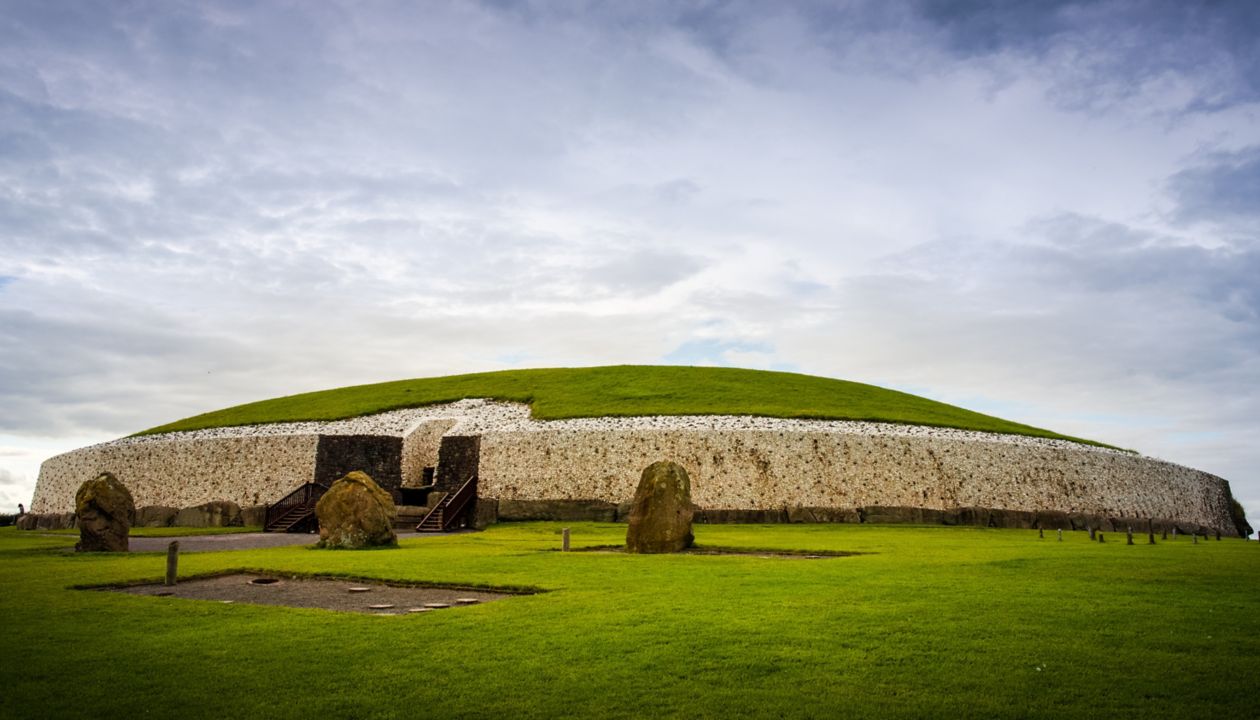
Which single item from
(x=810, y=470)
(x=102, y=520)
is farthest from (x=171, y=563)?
(x=810, y=470)

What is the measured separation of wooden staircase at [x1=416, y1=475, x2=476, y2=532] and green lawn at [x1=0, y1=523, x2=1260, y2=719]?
18080 mm

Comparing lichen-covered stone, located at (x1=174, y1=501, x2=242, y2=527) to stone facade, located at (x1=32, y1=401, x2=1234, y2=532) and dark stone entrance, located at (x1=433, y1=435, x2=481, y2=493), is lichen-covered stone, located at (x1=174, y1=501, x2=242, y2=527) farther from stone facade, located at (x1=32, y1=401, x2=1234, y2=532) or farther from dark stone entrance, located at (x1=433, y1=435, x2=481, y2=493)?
dark stone entrance, located at (x1=433, y1=435, x2=481, y2=493)

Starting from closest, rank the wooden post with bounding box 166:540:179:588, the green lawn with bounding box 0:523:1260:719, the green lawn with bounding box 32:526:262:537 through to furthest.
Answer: the green lawn with bounding box 0:523:1260:719 < the wooden post with bounding box 166:540:179:588 < the green lawn with bounding box 32:526:262:537

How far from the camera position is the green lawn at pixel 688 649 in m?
7.02

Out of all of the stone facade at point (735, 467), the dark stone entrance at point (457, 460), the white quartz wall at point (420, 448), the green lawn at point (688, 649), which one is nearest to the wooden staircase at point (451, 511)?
the stone facade at point (735, 467)

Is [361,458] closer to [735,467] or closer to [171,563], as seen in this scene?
[735,467]

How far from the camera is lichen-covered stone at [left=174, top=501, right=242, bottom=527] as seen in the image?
3484 cm

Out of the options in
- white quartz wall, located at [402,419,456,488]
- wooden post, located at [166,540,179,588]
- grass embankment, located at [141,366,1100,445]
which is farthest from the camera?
grass embankment, located at [141,366,1100,445]

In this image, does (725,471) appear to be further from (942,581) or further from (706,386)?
(942,581)

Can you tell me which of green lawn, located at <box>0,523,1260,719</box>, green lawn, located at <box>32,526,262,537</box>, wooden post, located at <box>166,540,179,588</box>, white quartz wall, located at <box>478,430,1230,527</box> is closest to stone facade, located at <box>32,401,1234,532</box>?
white quartz wall, located at <box>478,430,1230,527</box>

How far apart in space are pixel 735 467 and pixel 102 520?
21887 millimetres

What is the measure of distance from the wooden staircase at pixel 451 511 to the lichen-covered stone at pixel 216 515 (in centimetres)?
818

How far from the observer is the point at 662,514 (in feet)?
69.1

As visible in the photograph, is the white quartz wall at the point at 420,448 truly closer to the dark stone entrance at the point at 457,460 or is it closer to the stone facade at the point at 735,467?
the stone facade at the point at 735,467
